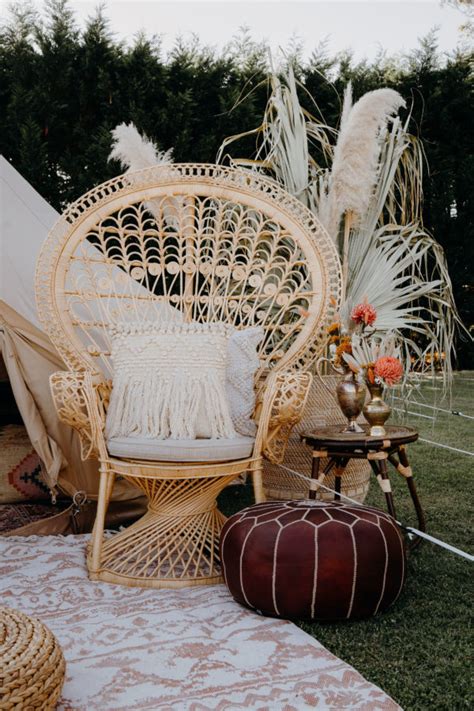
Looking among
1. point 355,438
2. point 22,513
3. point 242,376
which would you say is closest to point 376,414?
point 355,438

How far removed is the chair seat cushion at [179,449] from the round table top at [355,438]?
0.24m

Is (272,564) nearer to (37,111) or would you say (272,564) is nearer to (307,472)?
(307,472)

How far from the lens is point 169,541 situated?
7.68 feet

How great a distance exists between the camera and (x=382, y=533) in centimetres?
184

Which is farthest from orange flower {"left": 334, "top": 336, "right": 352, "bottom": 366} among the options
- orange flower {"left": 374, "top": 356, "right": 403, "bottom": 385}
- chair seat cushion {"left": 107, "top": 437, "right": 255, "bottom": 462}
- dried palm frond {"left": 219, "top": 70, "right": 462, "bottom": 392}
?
chair seat cushion {"left": 107, "top": 437, "right": 255, "bottom": 462}

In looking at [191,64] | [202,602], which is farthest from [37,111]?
[202,602]

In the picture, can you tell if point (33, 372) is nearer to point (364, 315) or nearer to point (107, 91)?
point (364, 315)

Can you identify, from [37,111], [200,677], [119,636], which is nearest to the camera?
[200,677]

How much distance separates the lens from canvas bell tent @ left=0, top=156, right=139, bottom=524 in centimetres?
262

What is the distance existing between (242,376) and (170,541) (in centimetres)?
65

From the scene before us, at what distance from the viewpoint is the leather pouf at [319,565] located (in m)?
1.78

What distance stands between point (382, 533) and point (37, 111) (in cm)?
483

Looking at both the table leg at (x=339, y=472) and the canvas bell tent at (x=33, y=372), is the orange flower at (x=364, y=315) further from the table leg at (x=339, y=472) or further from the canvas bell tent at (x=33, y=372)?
the canvas bell tent at (x=33, y=372)

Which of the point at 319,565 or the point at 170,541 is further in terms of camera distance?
the point at 170,541
